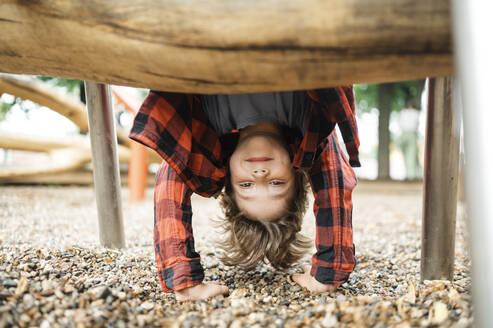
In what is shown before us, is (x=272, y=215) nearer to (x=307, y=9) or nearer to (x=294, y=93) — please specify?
(x=294, y=93)

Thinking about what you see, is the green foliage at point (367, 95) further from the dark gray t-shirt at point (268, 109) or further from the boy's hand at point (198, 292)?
the boy's hand at point (198, 292)

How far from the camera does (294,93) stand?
1383 mm

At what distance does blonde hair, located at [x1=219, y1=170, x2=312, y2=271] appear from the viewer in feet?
5.16

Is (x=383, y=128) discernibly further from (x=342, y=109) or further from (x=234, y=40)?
(x=234, y=40)

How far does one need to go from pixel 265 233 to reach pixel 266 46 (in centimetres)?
96

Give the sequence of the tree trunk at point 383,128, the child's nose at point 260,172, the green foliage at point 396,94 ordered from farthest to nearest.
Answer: the green foliage at point 396,94, the tree trunk at point 383,128, the child's nose at point 260,172

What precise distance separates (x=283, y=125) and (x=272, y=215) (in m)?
Result: 0.34

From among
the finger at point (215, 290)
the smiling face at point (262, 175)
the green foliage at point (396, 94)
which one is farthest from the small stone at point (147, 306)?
the green foliage at point (396, 94)

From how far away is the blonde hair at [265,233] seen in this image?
1.57 metres

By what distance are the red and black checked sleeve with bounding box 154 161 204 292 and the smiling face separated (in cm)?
21

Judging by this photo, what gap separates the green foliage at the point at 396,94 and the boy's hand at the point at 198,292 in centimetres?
755

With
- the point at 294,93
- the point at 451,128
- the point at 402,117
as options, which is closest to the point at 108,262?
the point at 294,93

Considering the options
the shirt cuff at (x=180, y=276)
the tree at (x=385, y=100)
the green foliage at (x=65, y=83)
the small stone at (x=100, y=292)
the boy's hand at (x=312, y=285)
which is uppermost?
the green foliage at (x=65, y=83)

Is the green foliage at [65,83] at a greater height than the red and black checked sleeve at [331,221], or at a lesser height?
greater
